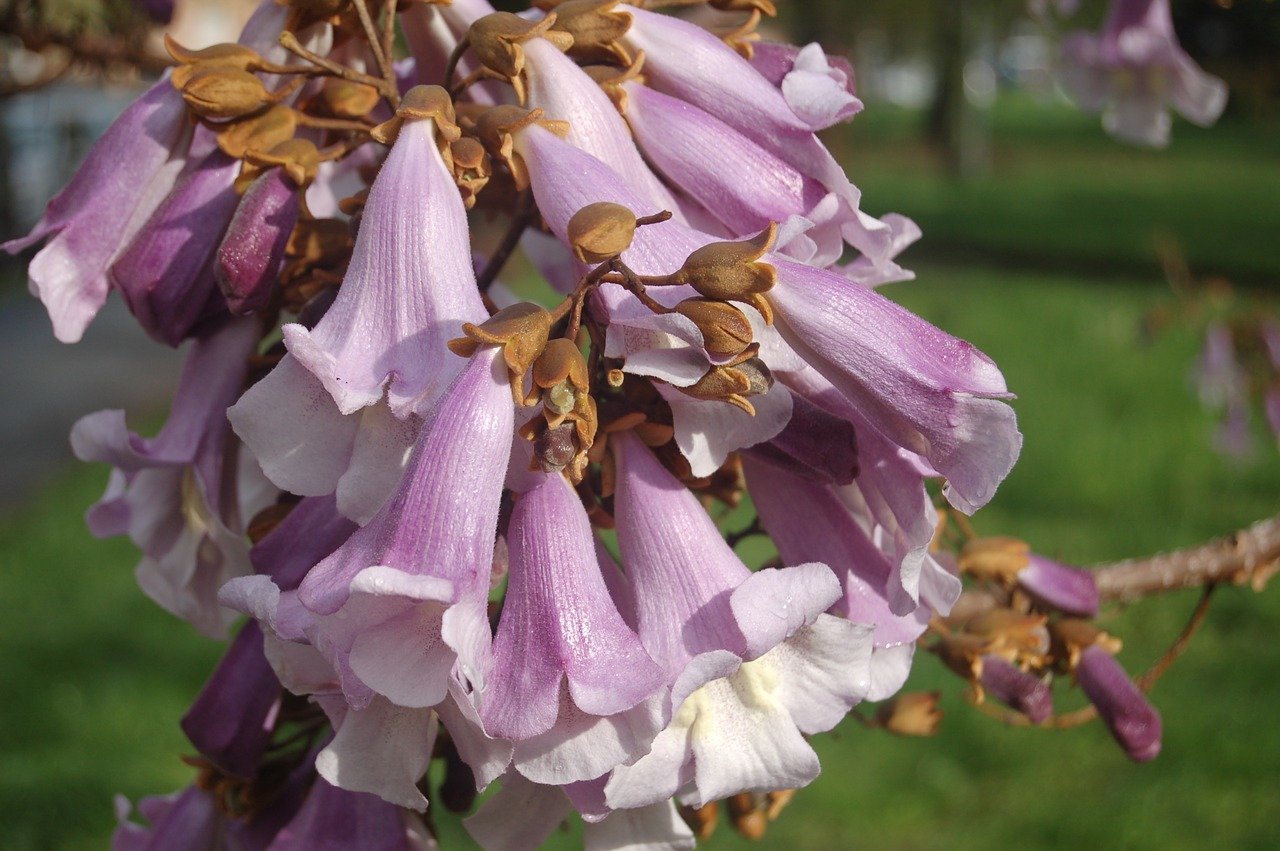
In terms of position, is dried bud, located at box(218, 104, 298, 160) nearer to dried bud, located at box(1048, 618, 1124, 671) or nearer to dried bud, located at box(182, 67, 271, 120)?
dried bud, located at box(182, 67, 271, 120)

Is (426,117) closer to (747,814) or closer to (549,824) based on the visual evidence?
(549,824)

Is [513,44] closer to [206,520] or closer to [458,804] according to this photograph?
[206,520]

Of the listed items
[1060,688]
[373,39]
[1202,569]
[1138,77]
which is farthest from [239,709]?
[1060,688]

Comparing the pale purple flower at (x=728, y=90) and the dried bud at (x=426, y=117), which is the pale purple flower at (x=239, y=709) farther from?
the pale purple flower at (x=728, y=90)

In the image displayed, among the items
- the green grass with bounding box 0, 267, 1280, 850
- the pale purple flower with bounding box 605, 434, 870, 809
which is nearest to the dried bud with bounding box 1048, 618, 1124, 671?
the pale purple flower with bounding box 605, 434, 870, 809

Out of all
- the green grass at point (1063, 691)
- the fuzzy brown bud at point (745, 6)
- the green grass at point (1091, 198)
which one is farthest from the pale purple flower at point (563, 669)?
the green grass at point (1091, 198)

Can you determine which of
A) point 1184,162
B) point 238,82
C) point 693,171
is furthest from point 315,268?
point 1184,162

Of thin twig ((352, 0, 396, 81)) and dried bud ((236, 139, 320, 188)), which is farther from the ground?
thin twig ((352, 0, 396, 81))
